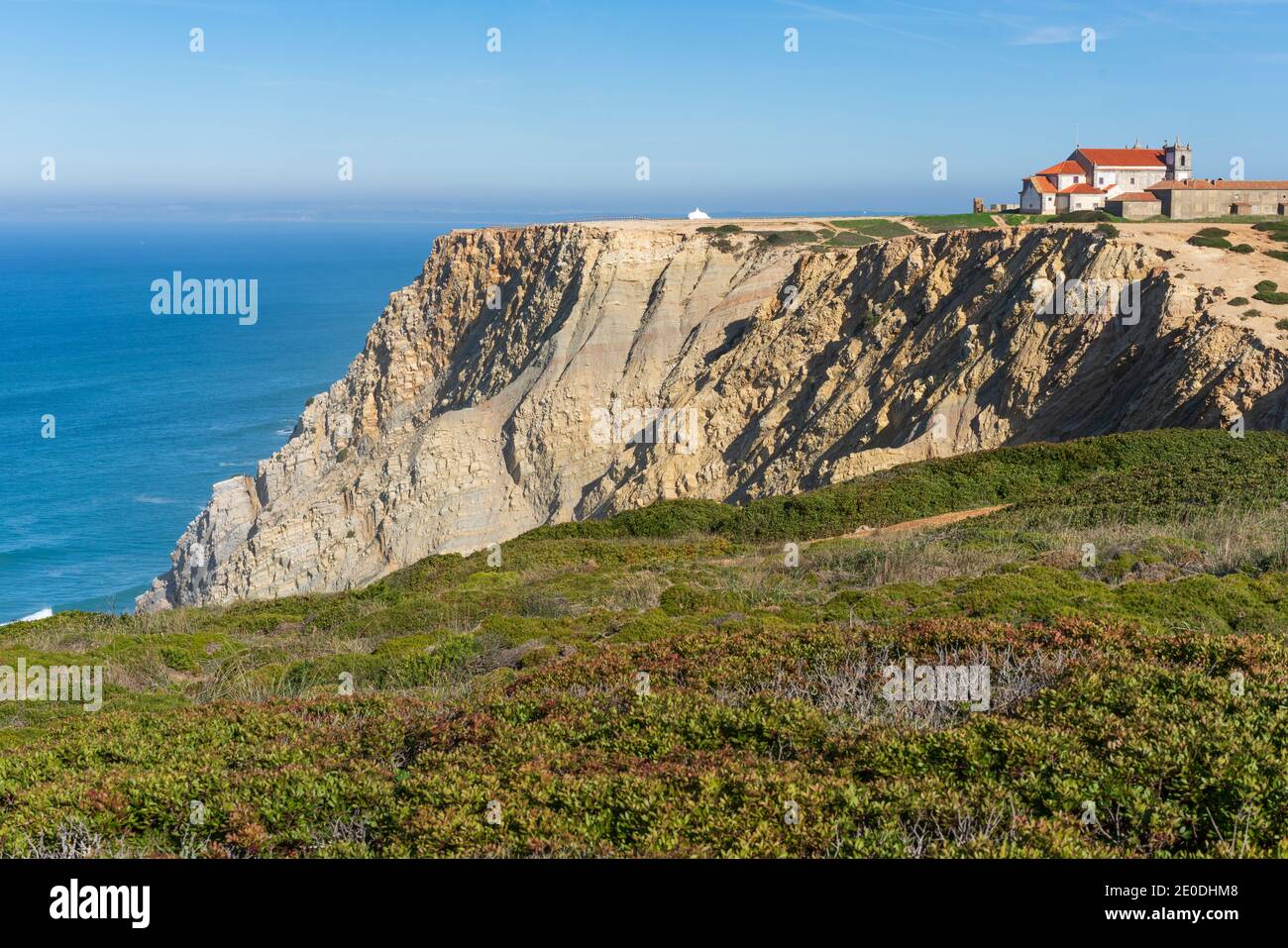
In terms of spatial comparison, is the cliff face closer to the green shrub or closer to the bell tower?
the green shrub

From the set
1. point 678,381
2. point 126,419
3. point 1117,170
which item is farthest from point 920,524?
point 126,419

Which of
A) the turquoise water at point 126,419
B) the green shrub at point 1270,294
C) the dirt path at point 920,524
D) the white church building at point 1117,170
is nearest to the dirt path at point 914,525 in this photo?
the dirt path at point 920,524

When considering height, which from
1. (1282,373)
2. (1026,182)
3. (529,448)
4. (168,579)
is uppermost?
(1026,182)

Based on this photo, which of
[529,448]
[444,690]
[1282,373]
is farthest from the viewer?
[529,448]

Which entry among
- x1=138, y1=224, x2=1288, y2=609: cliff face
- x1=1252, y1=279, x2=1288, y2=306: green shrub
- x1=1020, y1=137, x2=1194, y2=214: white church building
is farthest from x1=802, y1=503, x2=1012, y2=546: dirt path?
x1=1020, y1=137, x2=1194, y2=214: white church building

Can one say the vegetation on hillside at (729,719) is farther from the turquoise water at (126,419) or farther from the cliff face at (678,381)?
the turquoise water at (126,419)

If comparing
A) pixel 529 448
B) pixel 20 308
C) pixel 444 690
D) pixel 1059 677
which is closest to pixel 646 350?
pixel 529 448

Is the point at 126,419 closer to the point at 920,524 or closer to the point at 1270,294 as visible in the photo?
the point at 920,524

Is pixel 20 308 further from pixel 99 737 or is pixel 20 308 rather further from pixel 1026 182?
pixel 99 737
